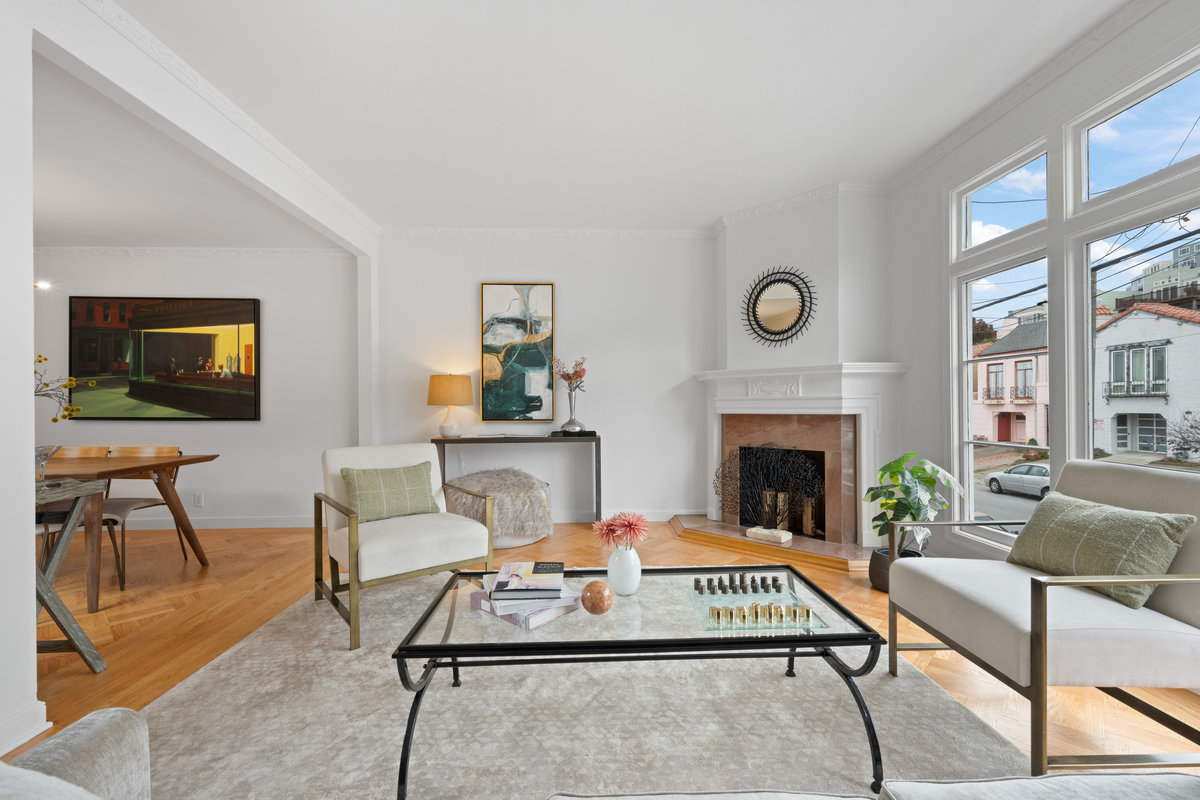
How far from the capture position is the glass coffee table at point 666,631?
168 cm

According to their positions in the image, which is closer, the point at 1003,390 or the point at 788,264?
the point at 1003,390

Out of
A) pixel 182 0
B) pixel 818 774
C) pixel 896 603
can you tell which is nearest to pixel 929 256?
pixel 896 603

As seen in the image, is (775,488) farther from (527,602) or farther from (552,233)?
(527,602)

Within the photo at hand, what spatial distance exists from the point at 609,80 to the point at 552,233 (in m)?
2.41

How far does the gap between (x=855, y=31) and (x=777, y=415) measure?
2.73 meters

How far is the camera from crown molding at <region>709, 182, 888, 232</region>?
4191 mm

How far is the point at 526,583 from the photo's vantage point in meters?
2.07

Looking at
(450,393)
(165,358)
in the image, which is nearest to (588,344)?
(450,393)

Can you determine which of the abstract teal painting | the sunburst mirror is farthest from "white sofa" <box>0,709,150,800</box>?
the sunburst mirror

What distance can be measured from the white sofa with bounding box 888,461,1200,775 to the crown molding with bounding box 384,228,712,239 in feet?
12.6

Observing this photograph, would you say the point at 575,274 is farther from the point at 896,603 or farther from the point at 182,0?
the point at 896,603

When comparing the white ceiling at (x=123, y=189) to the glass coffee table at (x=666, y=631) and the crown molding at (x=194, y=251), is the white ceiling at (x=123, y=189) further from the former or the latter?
the glass coffee table at (x=666, y=631)

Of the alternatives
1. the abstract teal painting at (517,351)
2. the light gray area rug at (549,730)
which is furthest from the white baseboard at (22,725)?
the abstract teal painting at (517,351)

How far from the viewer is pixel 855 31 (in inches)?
97.3
